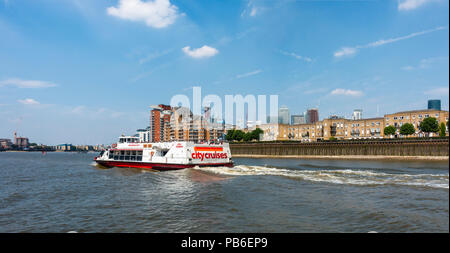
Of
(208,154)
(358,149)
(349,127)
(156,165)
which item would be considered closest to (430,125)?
(358,149)

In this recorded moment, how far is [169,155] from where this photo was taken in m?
44.1

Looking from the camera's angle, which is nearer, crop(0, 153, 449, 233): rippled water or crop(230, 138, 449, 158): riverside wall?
crop(0, 153, 449, 233): rippled water

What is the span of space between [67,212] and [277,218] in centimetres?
1374

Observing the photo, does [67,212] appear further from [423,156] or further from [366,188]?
[423,156]

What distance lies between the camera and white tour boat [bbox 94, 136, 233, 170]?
4300 centimetres

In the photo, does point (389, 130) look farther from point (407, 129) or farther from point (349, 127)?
point (349, 127)

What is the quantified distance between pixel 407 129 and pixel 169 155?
100 metres

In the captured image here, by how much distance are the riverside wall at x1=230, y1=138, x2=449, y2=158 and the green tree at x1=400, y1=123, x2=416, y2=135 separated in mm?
26528

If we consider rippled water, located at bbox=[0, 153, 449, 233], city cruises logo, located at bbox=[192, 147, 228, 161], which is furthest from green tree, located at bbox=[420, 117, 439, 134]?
city cruises logo, located at bbox=[192, 147, 228, 161]

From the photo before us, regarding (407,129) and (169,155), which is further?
(407,129)

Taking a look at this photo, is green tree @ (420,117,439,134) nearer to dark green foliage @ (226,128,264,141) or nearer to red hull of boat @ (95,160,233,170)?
dark green foliage @ (226,128,264,141)

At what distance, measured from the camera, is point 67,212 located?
18078mm
